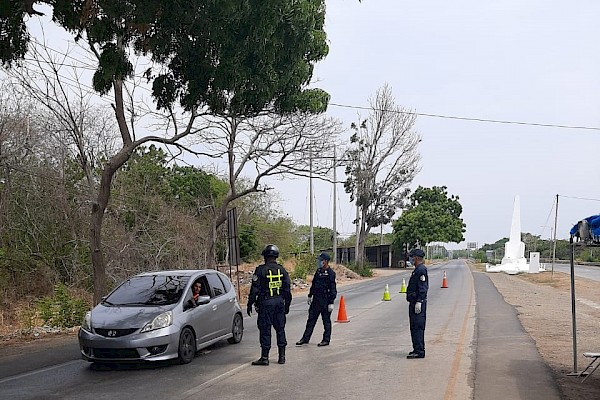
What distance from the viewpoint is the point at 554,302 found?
2702 centimetres

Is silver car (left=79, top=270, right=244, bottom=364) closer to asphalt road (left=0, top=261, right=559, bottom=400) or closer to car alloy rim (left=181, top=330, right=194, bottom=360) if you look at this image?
car alloy rim (left=181, top=330, right=194, bottom=360)

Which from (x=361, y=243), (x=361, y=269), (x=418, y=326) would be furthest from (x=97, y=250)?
(x=361, y=243)

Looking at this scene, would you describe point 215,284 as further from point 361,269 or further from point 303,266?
point 361,269

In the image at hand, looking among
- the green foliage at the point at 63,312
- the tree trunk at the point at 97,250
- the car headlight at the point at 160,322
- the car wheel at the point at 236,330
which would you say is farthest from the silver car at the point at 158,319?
the green foliage at the point at 63,312

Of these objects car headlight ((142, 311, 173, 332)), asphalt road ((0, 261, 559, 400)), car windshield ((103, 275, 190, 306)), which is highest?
car windshield ((103, 275, 190, 306))

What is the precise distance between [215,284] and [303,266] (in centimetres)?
2999

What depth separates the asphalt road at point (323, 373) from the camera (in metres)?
8.84

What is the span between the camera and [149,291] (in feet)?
38.6

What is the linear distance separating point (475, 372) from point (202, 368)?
4.17 meters

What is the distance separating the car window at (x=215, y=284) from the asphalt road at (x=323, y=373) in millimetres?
1062

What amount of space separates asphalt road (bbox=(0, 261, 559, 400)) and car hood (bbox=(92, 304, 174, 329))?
2.36ft

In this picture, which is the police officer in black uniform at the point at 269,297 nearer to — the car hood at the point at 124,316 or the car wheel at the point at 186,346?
the car wheel at the point at 186,346

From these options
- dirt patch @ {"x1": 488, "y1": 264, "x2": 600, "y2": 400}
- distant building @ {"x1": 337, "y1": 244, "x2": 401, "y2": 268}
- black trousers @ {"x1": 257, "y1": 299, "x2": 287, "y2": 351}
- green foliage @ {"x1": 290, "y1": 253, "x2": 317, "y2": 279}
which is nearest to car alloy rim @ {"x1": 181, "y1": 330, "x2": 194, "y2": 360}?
black trousers @ {"x1": 257, "y1": 299, "x2": 287, "y2": 351}

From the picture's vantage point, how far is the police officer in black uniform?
35.1 ft
